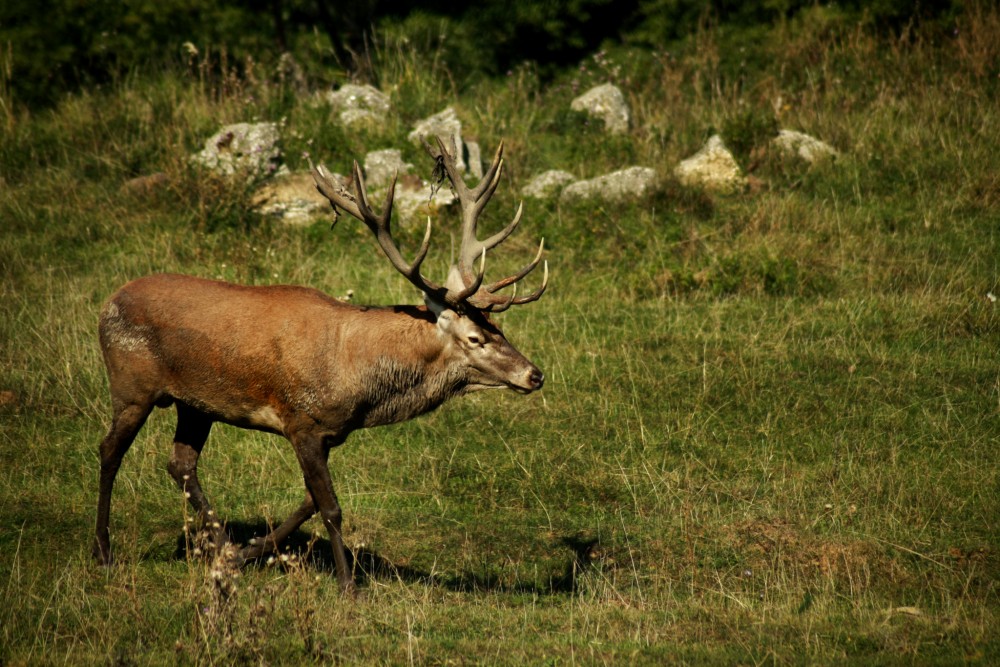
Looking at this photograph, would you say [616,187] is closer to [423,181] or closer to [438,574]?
[423,181]

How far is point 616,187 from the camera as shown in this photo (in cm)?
1216

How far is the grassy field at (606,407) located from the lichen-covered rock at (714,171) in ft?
0.82

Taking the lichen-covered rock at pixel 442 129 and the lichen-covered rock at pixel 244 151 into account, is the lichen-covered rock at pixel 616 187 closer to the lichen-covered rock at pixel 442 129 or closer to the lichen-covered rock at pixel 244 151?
the lichen-covered rock at pixel 442 129

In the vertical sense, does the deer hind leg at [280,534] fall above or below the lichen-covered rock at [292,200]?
above

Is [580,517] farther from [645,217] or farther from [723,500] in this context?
[645,217]

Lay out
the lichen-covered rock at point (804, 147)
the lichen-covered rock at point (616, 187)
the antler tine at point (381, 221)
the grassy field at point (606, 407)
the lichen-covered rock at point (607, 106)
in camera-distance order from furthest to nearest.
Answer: the lichen-covered rock at point (607, 106), the lichen-covered rock at point (804, 147), the lichen-covered rock at point (616, 187), the antler tine at point (381, 221), the grassy field at point (606, 407)

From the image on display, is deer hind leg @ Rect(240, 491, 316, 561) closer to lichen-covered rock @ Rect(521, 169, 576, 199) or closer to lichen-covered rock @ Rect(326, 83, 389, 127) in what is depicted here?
lichen-covered rock @ Rect(521, 169, 576, 199)

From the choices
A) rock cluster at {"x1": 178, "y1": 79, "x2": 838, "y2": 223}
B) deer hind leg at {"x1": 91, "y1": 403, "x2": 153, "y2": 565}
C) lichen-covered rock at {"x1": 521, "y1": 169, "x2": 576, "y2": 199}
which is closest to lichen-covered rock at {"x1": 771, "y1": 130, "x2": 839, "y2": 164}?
rock cluster at {"x1": 178, "y1": 79, "x2": 838, "y2": 223}

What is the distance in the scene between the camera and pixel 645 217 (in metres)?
11.7

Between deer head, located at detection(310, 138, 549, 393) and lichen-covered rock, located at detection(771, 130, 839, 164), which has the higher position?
deer head, located at detection(310, 138, 549, 393)

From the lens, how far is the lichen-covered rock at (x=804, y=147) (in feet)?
42.0

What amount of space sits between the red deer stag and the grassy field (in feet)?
2.48

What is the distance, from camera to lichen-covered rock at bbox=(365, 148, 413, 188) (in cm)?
1239

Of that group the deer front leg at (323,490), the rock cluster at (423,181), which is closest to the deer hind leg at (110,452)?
the deer front leg at (323,490)
